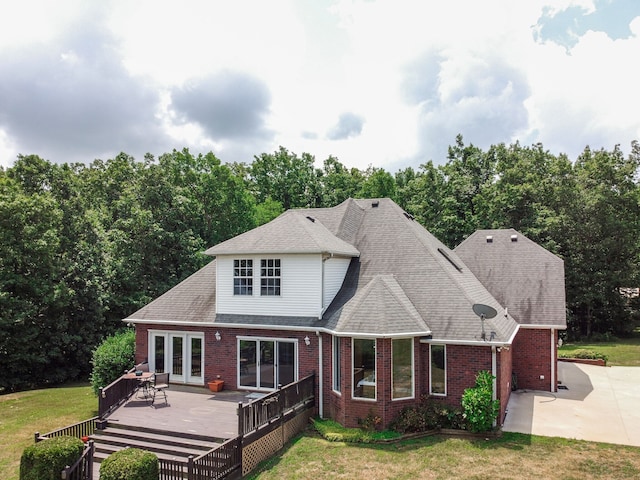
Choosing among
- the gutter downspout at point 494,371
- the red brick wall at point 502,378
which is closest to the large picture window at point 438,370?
the gutter downspout at point 494,371

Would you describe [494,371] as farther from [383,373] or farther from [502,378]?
[383,373]

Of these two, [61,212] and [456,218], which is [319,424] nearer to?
[61,212]

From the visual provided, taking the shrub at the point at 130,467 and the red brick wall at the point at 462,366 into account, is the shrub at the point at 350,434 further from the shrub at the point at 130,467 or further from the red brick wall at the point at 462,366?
the shrub at the point at 130,467

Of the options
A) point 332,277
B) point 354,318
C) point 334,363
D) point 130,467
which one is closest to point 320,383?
point 334,363

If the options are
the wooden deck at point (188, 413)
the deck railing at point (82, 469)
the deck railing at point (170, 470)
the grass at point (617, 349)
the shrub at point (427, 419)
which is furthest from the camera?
the grass at point (617, 349)

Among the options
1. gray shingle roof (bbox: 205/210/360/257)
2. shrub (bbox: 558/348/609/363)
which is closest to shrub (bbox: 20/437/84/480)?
gray shingle roof (bbox: 205/210/360/257)

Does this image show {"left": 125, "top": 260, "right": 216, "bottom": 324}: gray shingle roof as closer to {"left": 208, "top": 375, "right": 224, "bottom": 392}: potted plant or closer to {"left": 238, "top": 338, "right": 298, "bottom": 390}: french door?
{"left": 238, "top": 338, "right": 298, "bottom": 390}: french door
